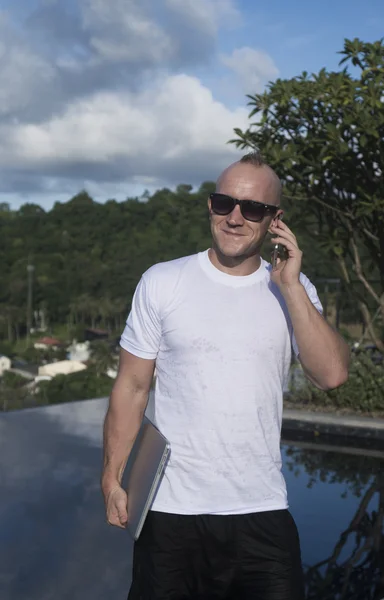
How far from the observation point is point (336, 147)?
6789 mm

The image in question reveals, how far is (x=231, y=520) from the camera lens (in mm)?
1872

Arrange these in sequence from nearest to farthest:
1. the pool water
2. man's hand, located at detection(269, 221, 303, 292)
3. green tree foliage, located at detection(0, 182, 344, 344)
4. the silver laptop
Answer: the silver laptop, man's hand, located at detection(269, 221, 303, 292), the pool water, green tree foliage, located at detection(0, 182, 344, 344)

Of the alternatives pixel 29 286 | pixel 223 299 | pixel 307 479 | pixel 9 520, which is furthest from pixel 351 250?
pixel 29 286

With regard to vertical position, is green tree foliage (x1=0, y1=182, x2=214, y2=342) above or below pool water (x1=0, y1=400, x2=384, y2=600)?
below

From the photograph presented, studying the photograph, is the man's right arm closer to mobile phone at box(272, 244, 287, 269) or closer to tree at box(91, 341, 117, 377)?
mobile phone at box(272, 244, 287, 269)

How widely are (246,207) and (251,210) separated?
0.02 metres

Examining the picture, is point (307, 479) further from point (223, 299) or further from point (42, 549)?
point (223, 299)

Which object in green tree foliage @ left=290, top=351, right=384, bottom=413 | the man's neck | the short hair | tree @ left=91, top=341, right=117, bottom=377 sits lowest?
tree @ left=91, top=341, right=117, bottom=377

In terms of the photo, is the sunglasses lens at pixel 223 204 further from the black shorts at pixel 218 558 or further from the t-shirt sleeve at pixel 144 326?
the black shorts at pixel 218 558

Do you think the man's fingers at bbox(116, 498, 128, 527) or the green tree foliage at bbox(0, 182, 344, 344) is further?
the green tree foliage at bbox(0, 182, 344, 344)

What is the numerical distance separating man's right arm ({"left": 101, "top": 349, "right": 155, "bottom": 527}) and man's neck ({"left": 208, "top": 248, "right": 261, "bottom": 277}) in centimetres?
31

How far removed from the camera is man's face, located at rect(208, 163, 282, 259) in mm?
2020

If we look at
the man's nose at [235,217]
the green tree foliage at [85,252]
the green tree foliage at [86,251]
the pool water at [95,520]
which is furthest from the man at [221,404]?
the green tree foliage at [86,251]

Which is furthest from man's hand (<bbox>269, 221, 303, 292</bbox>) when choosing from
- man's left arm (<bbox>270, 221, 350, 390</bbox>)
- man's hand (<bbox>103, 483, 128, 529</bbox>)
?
man's hand (<bbox>103, 483, 128, 529</bbox>)
